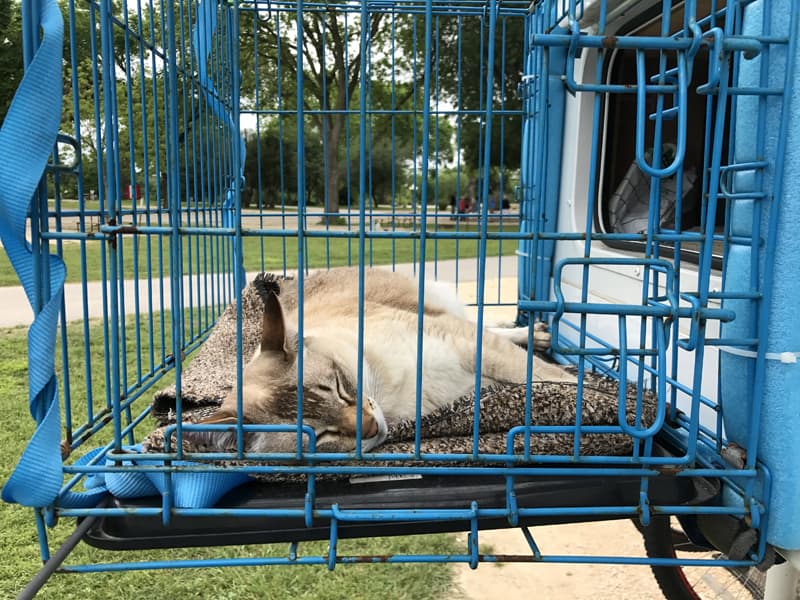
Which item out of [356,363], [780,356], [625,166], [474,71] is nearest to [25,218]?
[356,363]

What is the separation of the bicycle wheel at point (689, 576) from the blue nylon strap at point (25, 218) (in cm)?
181

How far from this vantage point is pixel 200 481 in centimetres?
150

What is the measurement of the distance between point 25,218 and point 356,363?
1.17 meters

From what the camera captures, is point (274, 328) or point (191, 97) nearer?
point (274, 328)

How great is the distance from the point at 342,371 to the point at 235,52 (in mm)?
1094

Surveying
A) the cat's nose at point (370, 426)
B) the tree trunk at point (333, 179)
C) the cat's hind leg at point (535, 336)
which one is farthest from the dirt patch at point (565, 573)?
the tree trunk at point (333, 179)

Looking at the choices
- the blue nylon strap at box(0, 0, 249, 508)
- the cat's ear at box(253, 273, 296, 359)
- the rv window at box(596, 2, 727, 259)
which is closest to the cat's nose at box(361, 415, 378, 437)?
the cat's ear at box(253, 273, 296, 359)

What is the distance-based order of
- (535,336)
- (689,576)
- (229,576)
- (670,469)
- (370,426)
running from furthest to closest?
1. (535,336)
2. (229,576)
3. (689,576)
4. (370,426)
5. (670,469)

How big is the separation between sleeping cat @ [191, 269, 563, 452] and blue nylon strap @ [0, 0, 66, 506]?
1.33 feet

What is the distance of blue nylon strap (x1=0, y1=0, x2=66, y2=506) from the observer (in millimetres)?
1331

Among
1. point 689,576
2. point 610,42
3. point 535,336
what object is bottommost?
Answer: point 689,576

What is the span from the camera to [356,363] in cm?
226

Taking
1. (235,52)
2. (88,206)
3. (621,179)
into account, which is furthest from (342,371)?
(621,179)

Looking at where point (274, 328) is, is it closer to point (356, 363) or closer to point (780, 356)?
point (356, 363)
